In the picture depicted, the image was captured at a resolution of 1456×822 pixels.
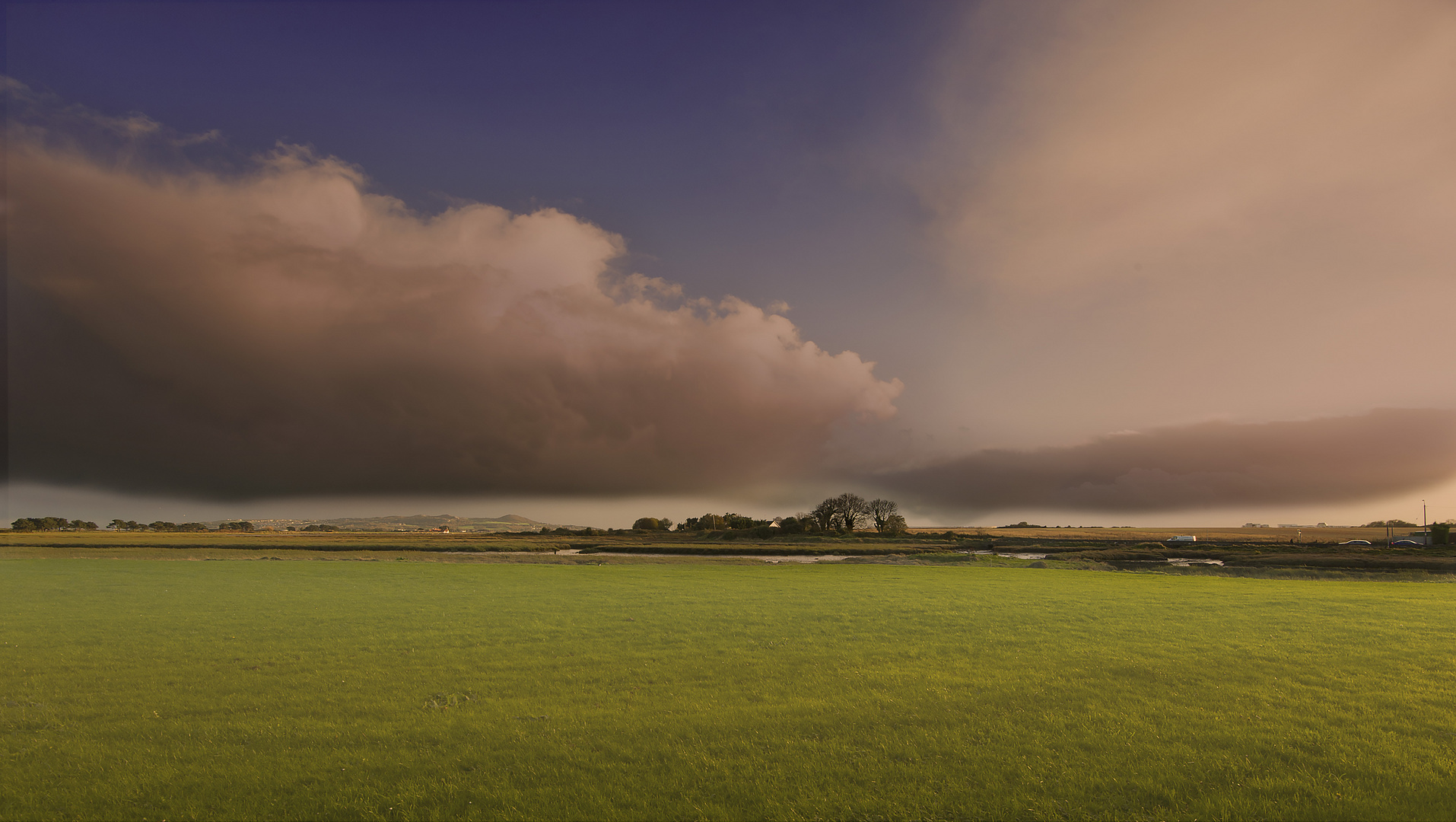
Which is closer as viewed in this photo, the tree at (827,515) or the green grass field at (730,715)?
the green grass field at (730,715)

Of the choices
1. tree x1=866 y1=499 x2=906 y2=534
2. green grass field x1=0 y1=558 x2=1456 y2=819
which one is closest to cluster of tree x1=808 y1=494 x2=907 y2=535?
tree x1=866 y1=499 x2=906 y2=534

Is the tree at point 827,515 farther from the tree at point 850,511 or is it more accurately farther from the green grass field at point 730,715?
the green grass field at point 730,715

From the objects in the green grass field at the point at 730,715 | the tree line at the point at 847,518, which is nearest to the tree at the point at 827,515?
the tree line at the point at 847,518

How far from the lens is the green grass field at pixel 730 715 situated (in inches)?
286

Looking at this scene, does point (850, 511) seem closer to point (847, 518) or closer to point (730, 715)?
point (847, 518)

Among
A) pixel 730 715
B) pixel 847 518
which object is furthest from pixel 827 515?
pixel 730 715

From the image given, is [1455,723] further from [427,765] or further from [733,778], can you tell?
[427,765]

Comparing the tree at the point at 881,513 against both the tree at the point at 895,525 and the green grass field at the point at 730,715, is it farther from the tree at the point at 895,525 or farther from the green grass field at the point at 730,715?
the green grass field at the point at 730,715

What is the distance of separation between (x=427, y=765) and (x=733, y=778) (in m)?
4.14

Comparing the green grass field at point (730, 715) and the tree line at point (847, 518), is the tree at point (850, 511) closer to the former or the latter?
the tree line at point (847, 518)

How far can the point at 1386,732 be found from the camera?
29.4ft

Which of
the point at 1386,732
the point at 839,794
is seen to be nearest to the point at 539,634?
the point at 839,794

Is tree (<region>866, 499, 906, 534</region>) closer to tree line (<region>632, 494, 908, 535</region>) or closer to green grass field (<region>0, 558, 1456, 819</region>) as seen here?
tree line (<region>632, 494, 908, 535</region>)

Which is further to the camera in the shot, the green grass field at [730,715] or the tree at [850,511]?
the tree at [850,511]
